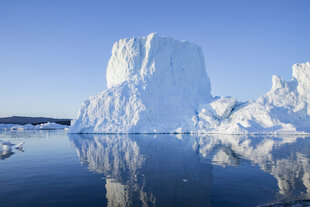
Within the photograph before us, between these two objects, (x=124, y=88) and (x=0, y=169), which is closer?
(x=0, y=169)

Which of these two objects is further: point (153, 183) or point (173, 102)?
point (173, 102)

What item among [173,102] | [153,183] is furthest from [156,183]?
[173,102]

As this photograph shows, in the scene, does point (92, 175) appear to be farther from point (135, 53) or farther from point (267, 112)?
point (135, 53)

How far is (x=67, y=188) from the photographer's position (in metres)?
7.17

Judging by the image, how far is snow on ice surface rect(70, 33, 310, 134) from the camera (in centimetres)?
3588

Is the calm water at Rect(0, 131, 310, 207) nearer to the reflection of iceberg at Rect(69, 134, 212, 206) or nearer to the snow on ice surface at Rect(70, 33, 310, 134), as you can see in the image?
the reflection of iceberg at Rect(69, 134, 212, 206)

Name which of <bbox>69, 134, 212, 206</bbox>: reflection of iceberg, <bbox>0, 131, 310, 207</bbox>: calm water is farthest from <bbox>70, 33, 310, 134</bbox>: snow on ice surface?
<bbox>0, 131, 310, 207</bbox>: calm water

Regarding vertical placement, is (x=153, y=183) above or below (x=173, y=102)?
below

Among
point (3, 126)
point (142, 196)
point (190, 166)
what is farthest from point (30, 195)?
point (3, 126)

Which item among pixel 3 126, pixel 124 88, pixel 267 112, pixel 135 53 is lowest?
pixel 3 126

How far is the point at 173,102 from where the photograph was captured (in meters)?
41.1

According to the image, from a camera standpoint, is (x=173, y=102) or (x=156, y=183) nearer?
(x=156, y=183)

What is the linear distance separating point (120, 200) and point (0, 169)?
721 cm

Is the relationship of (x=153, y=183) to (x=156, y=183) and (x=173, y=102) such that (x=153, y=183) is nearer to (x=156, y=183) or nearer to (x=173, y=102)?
(x=156, y=183)
